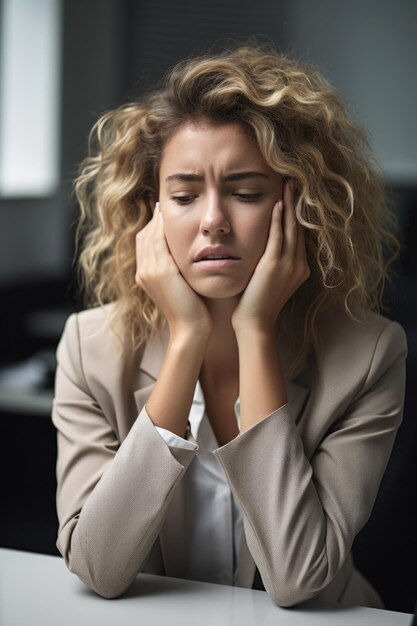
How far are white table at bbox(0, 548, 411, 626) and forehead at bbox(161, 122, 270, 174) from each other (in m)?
0.66

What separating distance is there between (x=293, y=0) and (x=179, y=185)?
3776 mm

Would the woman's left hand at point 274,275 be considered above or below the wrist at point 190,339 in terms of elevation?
above

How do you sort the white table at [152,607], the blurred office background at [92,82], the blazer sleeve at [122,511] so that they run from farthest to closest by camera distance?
the blurred office background at [92,82] < the blazer sleeve at [122,511] < the white table at [152,607]

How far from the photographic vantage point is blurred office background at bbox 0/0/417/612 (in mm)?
4730

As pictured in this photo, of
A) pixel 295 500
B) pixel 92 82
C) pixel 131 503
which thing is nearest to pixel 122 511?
pixel 131 503

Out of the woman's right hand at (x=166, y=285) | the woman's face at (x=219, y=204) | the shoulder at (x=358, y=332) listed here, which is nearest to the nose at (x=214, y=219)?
the woman's face at (x=219, y=204)

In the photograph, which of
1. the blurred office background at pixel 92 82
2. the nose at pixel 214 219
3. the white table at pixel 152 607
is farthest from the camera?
the blurred office background at pixel 92 82

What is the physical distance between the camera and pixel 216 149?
1.42 m

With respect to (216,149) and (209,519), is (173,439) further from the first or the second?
(216,149)

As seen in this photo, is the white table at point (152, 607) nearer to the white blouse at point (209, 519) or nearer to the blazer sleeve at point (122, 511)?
the blazer sleeve at point (122, 511)

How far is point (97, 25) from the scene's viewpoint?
5121 millimetres

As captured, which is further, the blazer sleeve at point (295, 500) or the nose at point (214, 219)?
the nose at point (214, 219)

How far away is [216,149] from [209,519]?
654mm

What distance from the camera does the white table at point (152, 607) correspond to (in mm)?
1161
